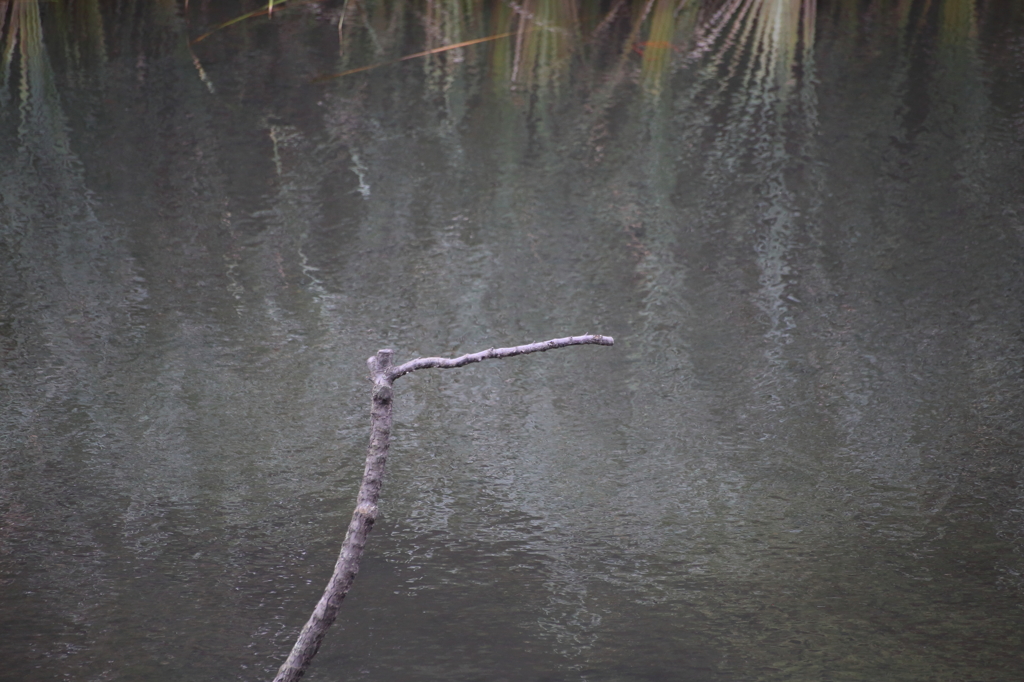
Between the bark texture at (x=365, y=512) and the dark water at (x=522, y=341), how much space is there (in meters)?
0.29

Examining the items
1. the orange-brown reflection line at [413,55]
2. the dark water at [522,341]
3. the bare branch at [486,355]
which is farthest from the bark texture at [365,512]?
the orange-brown reflection line at [413,55]

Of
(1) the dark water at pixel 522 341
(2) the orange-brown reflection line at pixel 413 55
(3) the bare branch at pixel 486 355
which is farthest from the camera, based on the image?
(2) the orange-brown reflection line at pixel 413 55

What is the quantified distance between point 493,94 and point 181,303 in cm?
74

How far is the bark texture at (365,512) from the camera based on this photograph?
1.63ft

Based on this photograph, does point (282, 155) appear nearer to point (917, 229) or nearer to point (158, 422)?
point (158, 422)

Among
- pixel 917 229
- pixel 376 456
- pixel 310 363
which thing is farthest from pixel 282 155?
pixel 376 456

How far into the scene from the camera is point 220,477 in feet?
3.40

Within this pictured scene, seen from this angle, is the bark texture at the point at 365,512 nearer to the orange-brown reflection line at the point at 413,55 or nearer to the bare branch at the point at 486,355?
the bare branch at the point at 486,355

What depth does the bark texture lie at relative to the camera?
498 mm

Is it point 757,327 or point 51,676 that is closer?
point 51,676

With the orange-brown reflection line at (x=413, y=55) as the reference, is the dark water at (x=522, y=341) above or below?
below

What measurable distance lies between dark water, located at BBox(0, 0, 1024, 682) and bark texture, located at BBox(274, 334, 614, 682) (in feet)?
0.94

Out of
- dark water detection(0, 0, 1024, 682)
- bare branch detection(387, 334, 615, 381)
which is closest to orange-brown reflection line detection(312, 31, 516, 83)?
dark water detection(0, 0, 1024, 682)

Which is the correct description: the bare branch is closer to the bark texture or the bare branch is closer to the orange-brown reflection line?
the bark texture
